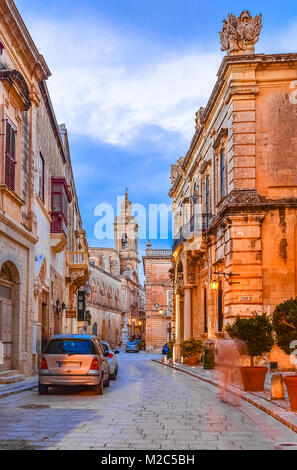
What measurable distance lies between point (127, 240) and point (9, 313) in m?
92.6

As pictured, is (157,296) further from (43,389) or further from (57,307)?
(43,389)

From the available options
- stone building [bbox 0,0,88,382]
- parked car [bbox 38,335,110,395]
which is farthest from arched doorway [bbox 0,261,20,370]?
parked car [bbox 38,335,110,395]

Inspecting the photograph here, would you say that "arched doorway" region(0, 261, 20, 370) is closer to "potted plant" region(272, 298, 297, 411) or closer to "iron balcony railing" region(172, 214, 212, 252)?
"potted plant" region(272, 298, 297, 411)

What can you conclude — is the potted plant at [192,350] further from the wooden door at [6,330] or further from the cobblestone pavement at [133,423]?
the cobblestone pavement at [133,423]

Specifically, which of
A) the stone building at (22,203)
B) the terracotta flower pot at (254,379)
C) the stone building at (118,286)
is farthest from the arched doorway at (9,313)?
the stone building at (118,286)

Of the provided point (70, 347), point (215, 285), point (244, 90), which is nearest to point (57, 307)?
point (215, 285)

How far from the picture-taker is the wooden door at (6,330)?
16.9m

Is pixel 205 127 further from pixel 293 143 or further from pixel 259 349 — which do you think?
pixel 259 349

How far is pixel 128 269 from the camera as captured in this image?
10475 centimetres

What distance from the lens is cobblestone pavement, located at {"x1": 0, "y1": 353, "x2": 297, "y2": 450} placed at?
26.2 feet

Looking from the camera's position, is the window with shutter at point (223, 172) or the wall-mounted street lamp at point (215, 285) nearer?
the window with shutter at point (223, 172)

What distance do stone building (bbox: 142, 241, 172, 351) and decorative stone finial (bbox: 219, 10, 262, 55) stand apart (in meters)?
47.2

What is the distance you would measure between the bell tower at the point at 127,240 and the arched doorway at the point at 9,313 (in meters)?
86.3
